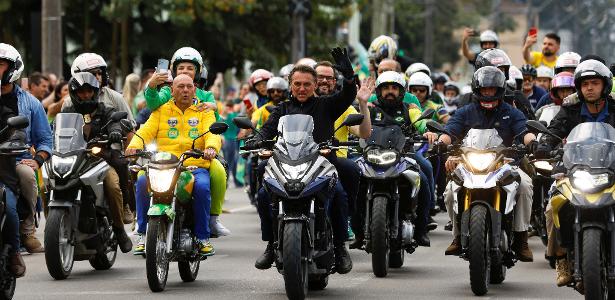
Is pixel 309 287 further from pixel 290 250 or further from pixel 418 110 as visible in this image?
pixel 418 110

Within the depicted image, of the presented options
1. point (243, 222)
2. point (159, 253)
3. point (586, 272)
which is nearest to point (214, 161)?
point (159, 253)

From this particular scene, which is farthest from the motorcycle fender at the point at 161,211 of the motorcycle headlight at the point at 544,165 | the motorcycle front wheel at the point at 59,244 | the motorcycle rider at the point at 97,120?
the motorcycle headlight at the point at 544,165

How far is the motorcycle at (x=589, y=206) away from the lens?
10.8 metres

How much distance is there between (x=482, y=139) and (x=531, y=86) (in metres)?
7.26

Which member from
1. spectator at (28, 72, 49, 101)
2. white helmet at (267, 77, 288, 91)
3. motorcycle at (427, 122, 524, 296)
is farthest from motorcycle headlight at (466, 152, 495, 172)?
spectator at (28, 72, 49, 101)

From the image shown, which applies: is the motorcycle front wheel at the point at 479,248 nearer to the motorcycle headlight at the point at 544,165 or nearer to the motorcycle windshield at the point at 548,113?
the motorcycle headlight at the point at 544,165

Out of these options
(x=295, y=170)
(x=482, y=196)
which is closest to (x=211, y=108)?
(x=295, y=170)

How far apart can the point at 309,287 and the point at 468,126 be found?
1.73 metres

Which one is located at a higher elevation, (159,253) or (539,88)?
(539,88)

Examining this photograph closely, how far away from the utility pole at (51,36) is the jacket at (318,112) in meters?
13.1

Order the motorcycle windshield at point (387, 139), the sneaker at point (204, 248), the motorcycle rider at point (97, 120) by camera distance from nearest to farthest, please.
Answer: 1. the sneaker at point (204, 248)
2. the motorcycle rider at point (97, 120)
3. the motorcycle windshield at point (387, 139)

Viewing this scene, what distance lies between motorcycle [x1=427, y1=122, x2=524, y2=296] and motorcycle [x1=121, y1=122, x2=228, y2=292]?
1.77m

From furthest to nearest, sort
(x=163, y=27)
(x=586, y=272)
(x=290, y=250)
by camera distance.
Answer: (x=163, y=27)
(x=290, y=250)
(x=586, y=272)

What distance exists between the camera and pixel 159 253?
12695mm
